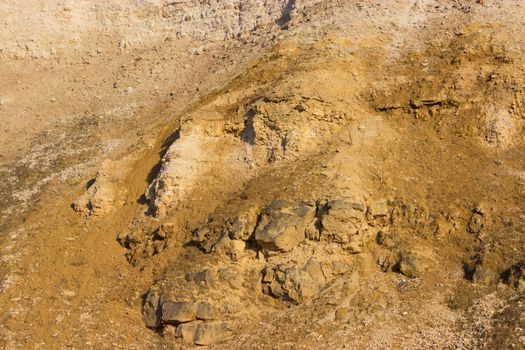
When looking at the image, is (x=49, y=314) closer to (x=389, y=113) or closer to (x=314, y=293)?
(x=314, y=293)

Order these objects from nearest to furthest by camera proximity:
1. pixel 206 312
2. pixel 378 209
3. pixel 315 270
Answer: pixel 206 312, pixel 315 270, pixel 378 209

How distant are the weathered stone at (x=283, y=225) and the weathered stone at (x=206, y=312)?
1.69 meters

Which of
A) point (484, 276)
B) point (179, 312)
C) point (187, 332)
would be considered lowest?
point (187, 332)

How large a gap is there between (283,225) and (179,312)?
2753 mm

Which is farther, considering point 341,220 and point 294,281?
point 341,220

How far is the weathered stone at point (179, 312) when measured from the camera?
11023 millimetres

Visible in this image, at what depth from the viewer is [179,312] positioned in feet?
36.3

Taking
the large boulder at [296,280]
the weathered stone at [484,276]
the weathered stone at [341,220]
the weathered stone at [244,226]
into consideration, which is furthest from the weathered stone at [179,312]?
the weathered stone at [484,276]

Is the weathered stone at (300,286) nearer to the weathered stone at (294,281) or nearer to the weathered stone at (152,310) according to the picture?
the weathered stone at (294,281)

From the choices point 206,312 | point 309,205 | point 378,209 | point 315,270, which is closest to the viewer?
point 206,312

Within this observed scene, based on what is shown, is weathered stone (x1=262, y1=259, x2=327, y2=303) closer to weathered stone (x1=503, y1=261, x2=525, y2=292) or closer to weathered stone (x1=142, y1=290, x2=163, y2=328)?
weathered stone (x1=142, y1=290, x2=163, y2=328)

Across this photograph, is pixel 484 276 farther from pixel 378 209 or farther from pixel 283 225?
pixel 283 225

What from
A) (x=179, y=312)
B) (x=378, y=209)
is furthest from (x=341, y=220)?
(x=179, y=312)

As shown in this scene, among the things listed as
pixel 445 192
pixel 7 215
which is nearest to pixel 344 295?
pixel 445 192
